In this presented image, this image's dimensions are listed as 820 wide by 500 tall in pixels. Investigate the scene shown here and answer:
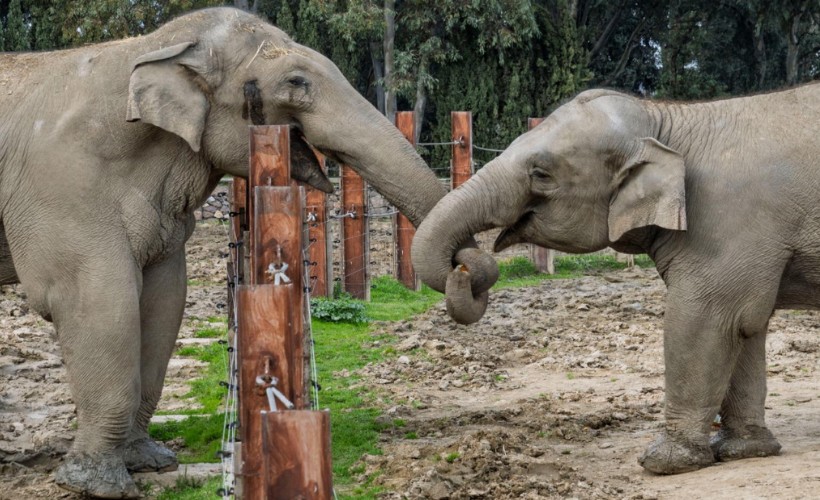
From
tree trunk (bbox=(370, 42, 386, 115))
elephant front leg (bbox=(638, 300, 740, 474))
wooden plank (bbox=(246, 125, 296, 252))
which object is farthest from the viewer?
tree trunk (bbox=(370, 42, 386, 115))

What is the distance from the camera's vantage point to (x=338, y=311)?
12688mm

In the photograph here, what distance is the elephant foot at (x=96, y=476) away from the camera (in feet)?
21.2

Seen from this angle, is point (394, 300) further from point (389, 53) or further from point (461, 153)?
point (389, 53)

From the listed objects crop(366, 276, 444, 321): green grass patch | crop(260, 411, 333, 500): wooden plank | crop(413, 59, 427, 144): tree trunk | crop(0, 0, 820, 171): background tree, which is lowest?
crop(366, 276, 444, 321): green grass patch

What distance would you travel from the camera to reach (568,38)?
29.4m

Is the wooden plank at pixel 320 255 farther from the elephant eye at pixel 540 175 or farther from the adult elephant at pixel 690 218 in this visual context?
the elephant eye at pixel 540 175

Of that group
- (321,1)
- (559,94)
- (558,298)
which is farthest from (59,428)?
(559,94)

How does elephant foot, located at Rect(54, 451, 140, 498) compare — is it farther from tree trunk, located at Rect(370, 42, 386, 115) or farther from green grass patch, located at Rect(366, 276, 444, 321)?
tree trunk, located at Rect(370, 42, 386, 115)

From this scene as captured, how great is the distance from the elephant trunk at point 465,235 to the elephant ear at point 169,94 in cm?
129

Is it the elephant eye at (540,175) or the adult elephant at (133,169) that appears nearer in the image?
the adult elephant at (133,169)

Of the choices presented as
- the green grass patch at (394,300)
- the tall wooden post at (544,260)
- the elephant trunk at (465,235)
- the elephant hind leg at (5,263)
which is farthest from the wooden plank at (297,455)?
the tall wooden post at (544,260)

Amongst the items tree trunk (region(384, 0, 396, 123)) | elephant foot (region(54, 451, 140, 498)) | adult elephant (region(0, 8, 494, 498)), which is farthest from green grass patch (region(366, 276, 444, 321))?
tree trunk (region(384, 0, 396, 123))

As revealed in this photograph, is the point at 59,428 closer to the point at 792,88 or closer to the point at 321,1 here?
the point at 792,88

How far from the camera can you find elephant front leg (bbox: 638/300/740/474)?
6512 mm
